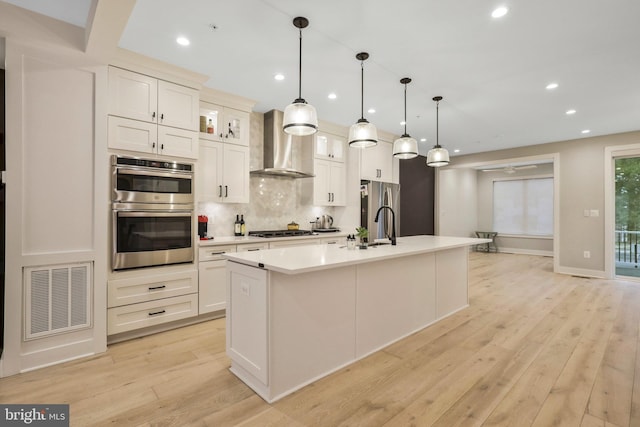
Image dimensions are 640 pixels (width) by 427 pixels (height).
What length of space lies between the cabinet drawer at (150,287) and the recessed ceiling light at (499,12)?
3520 millimetres

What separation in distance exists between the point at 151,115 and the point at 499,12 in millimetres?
3133

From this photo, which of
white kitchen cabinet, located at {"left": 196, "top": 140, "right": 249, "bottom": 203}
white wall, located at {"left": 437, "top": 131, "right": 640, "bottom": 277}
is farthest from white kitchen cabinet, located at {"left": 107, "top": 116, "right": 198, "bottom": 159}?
white wall, located at {"left": 437, "top": 131, "right": 640, "bottom": 277}

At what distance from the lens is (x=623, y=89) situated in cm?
366

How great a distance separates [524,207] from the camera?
9000 mm

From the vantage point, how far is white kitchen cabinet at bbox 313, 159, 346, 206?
4.85 m

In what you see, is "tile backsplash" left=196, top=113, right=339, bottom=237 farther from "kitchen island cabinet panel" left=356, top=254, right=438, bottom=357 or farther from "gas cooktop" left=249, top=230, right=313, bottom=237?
"kitchen island cabinet panel" left=356, top=254, right=438, bottom=357

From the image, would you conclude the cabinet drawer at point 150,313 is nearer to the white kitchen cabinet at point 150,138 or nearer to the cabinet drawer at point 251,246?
the cabinet drawer at point 251,246

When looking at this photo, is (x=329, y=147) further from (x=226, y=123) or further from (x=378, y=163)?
(x=226, y=123)

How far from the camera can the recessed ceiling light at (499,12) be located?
2.21 m

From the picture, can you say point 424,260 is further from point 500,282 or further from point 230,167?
point 500,282

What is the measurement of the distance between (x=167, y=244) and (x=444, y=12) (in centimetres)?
316


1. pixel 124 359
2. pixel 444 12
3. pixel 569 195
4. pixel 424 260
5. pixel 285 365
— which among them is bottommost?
pixel 124 359

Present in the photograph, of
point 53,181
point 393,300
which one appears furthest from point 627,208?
point 53,181

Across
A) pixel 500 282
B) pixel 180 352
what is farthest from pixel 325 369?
pixel 500 282
